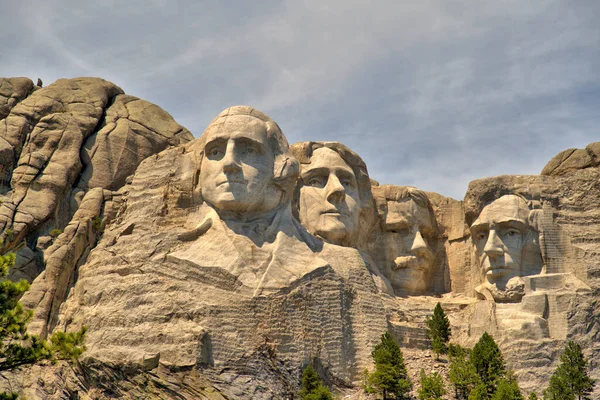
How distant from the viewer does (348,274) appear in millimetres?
31031

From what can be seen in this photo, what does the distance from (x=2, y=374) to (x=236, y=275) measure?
5286 millimetres

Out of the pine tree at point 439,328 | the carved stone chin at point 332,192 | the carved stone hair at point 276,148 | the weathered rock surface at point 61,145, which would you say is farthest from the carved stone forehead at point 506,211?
the weathered rock surface at point 61,145

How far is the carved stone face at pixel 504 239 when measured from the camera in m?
32.8

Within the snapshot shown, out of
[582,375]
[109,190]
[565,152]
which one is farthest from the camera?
[565,152]

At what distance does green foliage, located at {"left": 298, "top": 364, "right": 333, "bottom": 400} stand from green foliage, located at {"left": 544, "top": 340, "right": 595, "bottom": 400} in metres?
4.74

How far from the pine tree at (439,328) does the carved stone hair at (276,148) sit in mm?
4356

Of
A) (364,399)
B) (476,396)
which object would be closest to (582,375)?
(476,396)

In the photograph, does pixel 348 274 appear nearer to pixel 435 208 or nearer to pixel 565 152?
pixel 435 208

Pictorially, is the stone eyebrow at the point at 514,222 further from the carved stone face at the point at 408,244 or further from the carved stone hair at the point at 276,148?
the carved stone hair at the point at 276,148

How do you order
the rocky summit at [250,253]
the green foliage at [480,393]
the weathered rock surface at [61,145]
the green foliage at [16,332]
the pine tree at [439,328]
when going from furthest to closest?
1. the pine tree at [439,328]
2. the weathered rock surface at [61,145]
3. the rocky summit at [250,253]
4. the green foliage at [480,393]
5. the green foliage at [16,332]

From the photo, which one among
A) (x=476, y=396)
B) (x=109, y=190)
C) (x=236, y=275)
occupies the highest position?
(x=109, y=190)

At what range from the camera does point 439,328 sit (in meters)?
31.8

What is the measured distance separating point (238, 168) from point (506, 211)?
6786 mm

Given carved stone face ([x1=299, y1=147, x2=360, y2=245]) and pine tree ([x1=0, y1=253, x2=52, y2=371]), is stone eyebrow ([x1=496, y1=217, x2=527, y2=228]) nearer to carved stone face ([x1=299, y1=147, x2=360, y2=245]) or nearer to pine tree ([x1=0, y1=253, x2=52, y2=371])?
carved stone face ([x1=299, y1=147, x2=360, y2=245])
